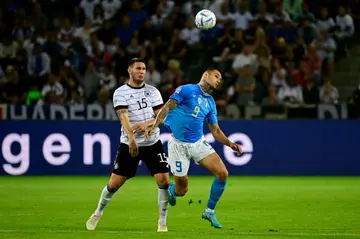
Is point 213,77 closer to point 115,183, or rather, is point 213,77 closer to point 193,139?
point 193,139

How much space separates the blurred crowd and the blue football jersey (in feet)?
32.2

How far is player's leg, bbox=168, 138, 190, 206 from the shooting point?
1216cm

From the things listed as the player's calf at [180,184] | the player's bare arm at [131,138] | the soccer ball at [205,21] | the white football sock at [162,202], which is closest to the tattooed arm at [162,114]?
the player's bare arm at [131,138]

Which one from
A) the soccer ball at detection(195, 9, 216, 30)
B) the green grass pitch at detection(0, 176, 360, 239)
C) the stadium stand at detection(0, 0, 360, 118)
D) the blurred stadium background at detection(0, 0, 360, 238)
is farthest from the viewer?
the stadium stand at detection(0, 0, 360, 118)

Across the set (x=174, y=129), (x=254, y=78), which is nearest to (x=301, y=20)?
(x=254, y=78)

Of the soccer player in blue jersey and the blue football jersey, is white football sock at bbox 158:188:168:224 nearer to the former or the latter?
the soccer player in blue jersey

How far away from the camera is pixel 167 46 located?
980 inches

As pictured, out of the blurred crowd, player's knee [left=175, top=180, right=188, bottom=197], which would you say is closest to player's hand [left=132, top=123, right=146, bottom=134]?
player's knee [left=175, top=180, right=188, bottom=197]

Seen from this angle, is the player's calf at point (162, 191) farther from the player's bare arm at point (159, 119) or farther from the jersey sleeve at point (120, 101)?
the jersey sleeve at point (120, 101)

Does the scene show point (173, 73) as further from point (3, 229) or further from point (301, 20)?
point (3, 229)

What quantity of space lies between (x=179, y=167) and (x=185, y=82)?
37.2 ft

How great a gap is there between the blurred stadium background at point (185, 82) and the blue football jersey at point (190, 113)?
54.9 inches

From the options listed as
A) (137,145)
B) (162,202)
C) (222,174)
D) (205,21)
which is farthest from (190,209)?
(205,21)

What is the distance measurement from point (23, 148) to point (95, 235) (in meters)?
11.1
